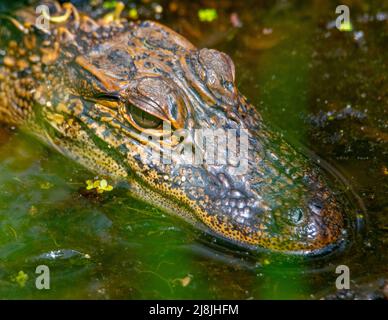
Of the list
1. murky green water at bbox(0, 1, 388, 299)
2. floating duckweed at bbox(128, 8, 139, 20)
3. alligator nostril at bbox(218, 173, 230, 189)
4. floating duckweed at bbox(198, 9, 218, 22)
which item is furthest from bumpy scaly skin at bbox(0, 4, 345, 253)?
floating duckweed at bbox(198, 9, 218, 22)

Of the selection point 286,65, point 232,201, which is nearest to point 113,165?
point 232,201

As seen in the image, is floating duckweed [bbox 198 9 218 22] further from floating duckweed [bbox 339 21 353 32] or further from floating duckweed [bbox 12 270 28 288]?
floating duckweed [bbox 12 270 28 288]

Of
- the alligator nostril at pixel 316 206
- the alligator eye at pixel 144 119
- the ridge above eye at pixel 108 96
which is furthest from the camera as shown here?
the ridge above eye at pixel 108 96

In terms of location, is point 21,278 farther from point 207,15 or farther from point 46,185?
point 207,15

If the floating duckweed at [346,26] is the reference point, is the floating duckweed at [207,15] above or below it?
above

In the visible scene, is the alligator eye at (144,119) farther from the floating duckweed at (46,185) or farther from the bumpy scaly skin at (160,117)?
the floating duckweed at (46,185)

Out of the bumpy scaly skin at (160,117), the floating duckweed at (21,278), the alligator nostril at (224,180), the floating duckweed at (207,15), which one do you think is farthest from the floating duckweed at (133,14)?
the floating duckweed at (21,278)
